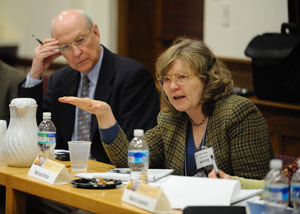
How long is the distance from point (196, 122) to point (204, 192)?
0.78m

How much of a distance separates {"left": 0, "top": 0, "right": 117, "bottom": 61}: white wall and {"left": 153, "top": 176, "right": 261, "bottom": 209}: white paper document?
401 cm

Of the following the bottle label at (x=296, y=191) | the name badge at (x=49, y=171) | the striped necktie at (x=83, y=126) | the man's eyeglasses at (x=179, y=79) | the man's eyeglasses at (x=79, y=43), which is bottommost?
the striped necktie at (x=83, y=126)

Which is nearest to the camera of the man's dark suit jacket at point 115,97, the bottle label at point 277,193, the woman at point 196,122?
the bottle label at point 277,193

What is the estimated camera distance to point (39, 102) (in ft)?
11.6

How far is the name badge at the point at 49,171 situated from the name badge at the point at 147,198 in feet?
1.27

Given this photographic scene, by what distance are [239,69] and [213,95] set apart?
210 cm

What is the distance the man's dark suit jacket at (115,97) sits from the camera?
10.8 feet

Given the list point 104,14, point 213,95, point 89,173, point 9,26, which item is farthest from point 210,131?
point 9,26

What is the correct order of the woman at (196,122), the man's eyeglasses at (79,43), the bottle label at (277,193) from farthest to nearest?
the man's eyeglasses at (79,43)
the woman at (196,122)
the bottle label at (277,193)

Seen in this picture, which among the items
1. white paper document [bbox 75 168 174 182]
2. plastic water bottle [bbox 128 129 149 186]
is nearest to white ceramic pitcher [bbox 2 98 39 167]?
white paper document [bbox 75 168 174 182]

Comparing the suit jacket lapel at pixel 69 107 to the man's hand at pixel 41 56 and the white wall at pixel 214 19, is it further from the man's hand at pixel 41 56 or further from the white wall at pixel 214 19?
the white wall at pixel 214 19

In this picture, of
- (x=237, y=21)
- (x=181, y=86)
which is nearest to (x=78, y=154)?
(x=181, y=86)

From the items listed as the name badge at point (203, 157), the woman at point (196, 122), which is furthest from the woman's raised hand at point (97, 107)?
the name badge at point (203, 157)

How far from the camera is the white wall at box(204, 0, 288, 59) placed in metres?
4.35
